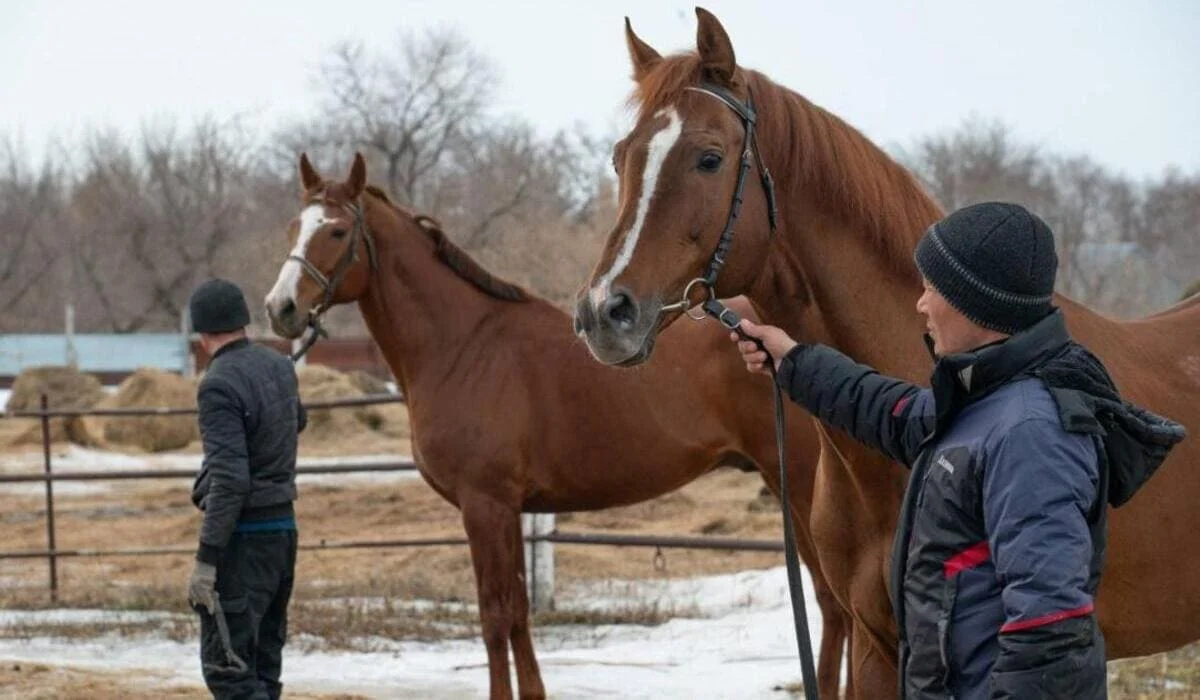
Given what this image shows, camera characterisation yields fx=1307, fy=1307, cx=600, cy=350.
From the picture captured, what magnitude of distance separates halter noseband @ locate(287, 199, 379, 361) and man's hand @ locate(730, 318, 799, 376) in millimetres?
3839

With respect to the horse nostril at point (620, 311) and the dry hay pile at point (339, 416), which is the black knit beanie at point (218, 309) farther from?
the dry hay pile at point (339, 416)

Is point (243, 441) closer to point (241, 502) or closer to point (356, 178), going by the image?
point (241, 502)

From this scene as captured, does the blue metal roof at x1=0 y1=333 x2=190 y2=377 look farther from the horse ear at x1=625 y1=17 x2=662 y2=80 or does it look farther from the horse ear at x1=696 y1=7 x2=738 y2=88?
the horse ear at x1=696 y1=7 x2=738 y2=88

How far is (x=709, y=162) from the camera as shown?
290 centimetres

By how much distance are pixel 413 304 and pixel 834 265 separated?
3.74 m

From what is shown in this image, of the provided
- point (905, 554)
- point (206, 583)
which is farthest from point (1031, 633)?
point (206, 583)

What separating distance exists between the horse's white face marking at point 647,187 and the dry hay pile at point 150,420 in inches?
722

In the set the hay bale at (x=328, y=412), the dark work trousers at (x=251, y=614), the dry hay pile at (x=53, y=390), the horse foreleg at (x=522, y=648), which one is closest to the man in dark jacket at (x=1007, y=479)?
the dark work trousers at (x=251, y=614)

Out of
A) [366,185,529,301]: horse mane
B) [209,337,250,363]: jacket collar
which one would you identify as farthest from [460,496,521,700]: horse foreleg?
[209,337,250,363]: jacket collar

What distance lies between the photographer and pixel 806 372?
8.87 feet

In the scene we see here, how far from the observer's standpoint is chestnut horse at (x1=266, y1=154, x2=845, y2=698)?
19.7ft

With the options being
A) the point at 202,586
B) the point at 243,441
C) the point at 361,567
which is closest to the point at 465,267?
the point at 243,441

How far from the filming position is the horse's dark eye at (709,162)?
2886mm

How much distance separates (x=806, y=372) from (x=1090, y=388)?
28.2 inches
